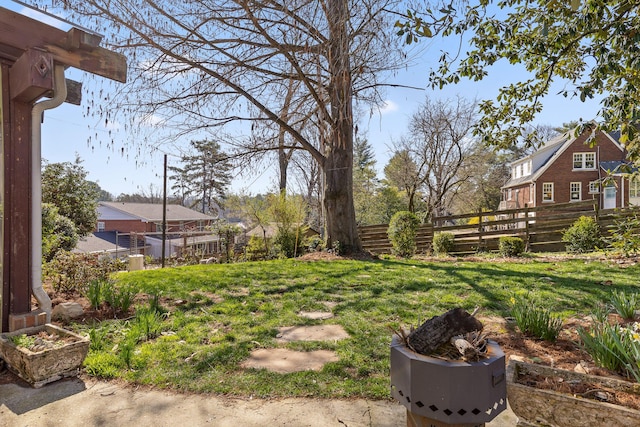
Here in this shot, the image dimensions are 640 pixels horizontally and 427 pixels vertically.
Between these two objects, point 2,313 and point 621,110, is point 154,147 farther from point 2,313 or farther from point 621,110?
point 621,110

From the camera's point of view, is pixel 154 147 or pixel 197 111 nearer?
pixel 154 147

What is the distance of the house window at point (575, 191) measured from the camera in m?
20.6

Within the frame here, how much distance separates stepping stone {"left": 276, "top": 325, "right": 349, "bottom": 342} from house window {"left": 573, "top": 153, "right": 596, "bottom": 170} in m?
A: 23.1

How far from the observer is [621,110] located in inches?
101

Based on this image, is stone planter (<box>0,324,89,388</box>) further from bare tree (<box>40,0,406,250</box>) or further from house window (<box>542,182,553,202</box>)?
house window (<box>542,182,553,202</box>)

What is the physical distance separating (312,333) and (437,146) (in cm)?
1629

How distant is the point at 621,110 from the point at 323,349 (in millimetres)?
2894

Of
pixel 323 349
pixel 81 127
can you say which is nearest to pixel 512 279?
pixel 323 349

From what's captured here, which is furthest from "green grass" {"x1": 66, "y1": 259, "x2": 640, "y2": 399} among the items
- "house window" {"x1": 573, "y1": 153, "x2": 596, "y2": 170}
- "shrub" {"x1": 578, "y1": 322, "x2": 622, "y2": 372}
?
"house window" {"x1": 573, "y1": 153, "x2": 596, "y2": 170}

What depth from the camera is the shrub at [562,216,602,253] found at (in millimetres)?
9141

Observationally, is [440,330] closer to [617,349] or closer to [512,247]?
[617,349]

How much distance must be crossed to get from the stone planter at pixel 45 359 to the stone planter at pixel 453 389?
243 cm

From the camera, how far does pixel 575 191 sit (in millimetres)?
20797

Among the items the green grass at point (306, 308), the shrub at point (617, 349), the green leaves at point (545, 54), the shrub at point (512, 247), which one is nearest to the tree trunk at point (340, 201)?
the green grass at point (306, 308)
